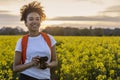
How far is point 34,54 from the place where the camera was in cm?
419

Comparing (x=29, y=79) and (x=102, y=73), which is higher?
(x=29, y=79)

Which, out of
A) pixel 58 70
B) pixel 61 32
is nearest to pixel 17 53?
pixel 58 70

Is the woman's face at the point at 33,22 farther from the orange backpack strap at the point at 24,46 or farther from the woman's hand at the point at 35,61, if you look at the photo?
the woman's hand at the point at 35,61

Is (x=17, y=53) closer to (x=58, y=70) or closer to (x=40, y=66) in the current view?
(x=40, y=66)

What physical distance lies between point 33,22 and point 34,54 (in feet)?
1.00

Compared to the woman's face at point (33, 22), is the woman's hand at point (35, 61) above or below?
below

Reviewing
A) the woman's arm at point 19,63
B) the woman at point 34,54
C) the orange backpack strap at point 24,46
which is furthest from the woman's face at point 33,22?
the woman's arm at point 19,63

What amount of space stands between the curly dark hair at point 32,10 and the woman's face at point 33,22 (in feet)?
0.34

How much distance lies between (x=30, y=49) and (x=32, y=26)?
0.22 metres

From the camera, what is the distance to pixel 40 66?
4098 millimetres

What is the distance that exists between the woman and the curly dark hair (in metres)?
0.03

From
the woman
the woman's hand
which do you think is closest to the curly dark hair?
the woman

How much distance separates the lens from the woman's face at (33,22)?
4242 mm

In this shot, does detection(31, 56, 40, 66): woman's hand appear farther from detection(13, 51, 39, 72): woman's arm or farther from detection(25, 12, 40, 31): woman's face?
detection(25, 12, 40, 31): woman's face
